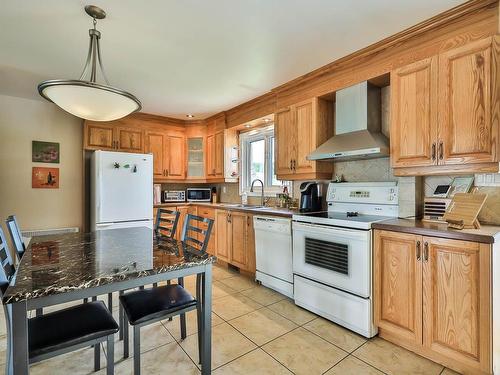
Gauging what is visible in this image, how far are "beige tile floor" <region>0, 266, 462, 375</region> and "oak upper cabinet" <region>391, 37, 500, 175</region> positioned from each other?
1.39 meters

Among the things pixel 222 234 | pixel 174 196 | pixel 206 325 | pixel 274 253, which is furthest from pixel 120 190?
pixel 206 325

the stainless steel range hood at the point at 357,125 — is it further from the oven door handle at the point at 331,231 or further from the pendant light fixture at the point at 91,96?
the pendant light fixture at the point at 91,96

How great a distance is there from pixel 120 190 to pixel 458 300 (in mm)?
3801

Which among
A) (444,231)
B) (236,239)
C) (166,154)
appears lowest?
(236,239)

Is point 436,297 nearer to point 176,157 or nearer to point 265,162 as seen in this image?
point 265,162

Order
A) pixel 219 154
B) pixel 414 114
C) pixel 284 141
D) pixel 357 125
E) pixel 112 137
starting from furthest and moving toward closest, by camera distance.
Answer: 1. pixel 219 154
2. pixel 112 137
3. pixel 284 141
4. pixel 357 125
5. pixel 414 114

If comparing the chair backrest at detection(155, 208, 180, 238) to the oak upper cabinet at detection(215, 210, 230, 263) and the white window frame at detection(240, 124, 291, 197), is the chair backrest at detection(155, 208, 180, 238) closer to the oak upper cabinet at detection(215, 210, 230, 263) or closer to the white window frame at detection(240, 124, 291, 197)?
the oak upper cabinet at detection(215, 210, 230, 263)

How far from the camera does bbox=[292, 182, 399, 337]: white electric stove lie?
212 centimetres

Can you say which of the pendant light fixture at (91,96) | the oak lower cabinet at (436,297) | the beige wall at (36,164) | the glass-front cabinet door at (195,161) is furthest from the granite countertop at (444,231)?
the beige wall at (36,164)

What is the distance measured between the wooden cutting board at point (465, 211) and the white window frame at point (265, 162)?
6.80ft

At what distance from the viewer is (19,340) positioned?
1.12 meters

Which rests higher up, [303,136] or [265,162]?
[303,136]

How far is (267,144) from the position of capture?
415 cm

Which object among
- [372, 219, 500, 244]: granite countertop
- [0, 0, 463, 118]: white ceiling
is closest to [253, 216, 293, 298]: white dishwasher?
[372, 219, 500, 244]: granite countertop
